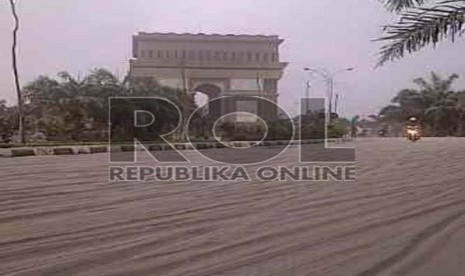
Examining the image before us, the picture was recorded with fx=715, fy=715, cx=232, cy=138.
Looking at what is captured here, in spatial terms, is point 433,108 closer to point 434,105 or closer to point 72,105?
point 434,105

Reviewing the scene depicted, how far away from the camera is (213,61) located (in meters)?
75.3

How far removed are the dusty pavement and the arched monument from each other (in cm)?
5837

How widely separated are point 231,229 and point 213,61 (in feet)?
224

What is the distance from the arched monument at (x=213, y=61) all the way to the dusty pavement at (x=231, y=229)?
58365mm

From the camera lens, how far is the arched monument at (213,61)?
72.1 m

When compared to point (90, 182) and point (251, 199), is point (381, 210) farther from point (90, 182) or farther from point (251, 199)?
point (90, 182)

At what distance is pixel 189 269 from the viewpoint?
560 cm

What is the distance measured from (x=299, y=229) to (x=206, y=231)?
102cm

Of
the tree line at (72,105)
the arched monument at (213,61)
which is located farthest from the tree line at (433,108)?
the tree line at (72,105)

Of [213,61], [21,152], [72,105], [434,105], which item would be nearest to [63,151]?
[21,152]

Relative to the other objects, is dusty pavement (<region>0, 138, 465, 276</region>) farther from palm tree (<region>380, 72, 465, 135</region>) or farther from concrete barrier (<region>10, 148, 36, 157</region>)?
palm tree (<region>380, 72, 465, 135</region>)

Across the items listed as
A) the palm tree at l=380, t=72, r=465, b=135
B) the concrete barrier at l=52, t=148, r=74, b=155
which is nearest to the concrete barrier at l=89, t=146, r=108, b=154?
the concrete barrier at l=52, t=148, r=74, b=155

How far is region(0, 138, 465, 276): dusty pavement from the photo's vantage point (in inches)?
228

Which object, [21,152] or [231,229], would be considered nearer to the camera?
[231,229]
